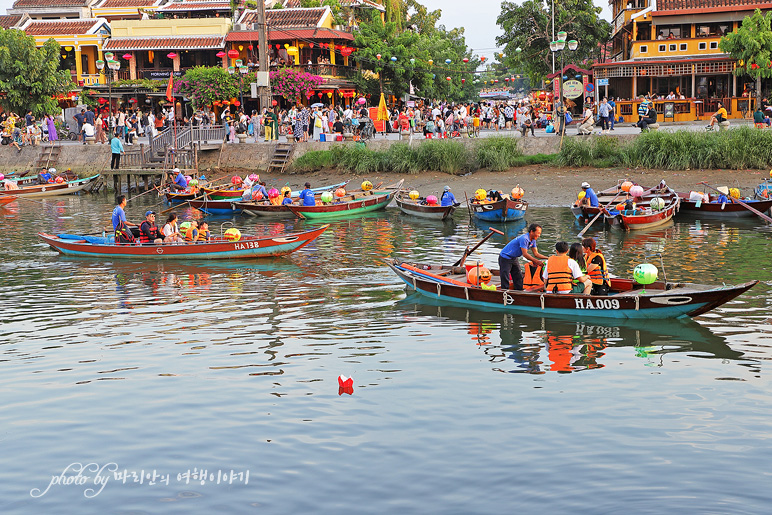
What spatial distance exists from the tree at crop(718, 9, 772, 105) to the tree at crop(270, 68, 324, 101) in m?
23.5

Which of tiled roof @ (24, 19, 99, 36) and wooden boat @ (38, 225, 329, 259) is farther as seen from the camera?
tiled roof @ (24, 19, 99, 36)

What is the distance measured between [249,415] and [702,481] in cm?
565

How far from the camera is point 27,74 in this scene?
48281 mm

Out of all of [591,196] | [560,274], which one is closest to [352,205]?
[591,196]

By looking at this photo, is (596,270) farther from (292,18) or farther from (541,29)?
(292,18)

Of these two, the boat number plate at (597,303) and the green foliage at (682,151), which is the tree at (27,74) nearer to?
the green foliage at (682,151)

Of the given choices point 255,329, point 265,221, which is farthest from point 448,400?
point 265,221

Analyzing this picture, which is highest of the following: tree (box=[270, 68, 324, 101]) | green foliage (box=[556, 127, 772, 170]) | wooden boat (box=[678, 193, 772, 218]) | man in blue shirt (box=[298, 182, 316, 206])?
tree (box=[270, 68, 324, 101])

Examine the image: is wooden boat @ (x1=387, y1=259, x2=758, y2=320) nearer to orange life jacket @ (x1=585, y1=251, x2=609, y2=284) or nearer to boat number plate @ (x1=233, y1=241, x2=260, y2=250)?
orange life jacket @ (x1=585, y1=251, x2=609, y2=284)

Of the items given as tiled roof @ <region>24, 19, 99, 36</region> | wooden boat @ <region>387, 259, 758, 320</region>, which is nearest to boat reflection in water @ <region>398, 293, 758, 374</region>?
wooden boat @ <region>387, 259, 758, 320</region>

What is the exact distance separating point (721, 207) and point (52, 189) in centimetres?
2897

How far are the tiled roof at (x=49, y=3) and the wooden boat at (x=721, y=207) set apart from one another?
51.4 m

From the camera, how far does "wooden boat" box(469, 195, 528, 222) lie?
27734 mm

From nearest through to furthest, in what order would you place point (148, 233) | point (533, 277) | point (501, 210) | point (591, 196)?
point (533, 277), point (148, 233), point (591, 196), point (501, 210)
